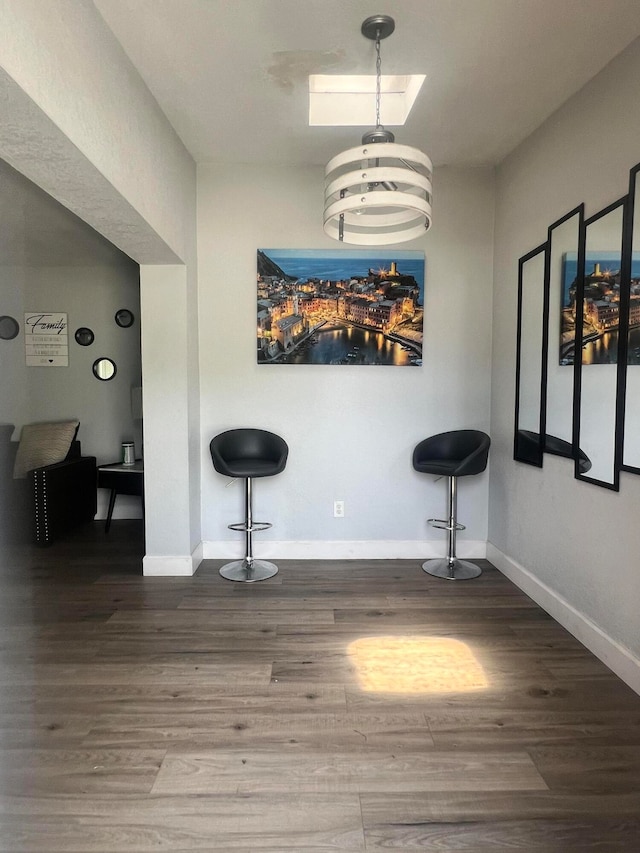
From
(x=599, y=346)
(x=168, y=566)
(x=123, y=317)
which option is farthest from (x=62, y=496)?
(x=599, y=346)

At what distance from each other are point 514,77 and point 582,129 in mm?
433

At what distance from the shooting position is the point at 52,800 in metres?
1.52

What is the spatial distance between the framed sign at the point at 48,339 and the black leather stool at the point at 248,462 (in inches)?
98.6

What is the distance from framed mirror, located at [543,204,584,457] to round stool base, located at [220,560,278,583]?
6.48 ft

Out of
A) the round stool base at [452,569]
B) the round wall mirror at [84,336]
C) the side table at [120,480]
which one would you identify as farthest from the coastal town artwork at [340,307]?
the round wall mirror at [84,336]

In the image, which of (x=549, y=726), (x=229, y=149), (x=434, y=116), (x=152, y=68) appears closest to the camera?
(x=549, y=726)

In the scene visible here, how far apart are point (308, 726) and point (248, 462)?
6.11 feet

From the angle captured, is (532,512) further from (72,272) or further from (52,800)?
(72,272)

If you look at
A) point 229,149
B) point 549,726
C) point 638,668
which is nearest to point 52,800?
point 549,726

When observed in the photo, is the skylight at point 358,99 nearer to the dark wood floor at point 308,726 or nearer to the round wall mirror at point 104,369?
the dark wood floor at point 308,726

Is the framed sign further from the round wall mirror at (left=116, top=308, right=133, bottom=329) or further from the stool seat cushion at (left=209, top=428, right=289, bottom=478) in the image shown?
the stool seat cushion at (left=209, top=428, right=289, bottom=478)

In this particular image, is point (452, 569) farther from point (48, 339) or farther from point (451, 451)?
point (48, 339)

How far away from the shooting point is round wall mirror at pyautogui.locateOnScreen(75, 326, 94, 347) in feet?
16.1

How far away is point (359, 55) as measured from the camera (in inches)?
90.2
